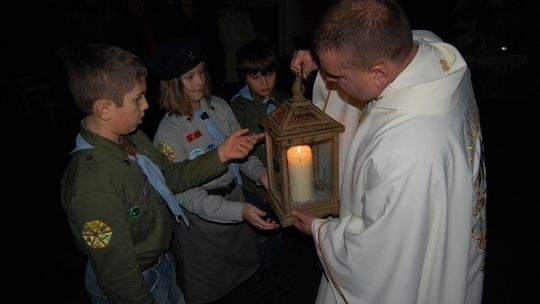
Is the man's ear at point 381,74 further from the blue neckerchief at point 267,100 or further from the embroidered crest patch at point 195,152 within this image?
the blue neckerchief at point 267,100

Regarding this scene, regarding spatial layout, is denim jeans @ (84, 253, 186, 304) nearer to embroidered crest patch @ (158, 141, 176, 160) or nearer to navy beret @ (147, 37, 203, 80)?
embroidered crest patch @ (158, 141, 176, 160)

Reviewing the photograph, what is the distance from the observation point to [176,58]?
2164 millimetres

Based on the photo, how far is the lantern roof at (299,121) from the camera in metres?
1.42

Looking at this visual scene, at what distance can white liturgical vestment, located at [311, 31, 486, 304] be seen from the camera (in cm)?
135

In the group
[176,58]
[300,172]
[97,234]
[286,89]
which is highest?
[176,58]

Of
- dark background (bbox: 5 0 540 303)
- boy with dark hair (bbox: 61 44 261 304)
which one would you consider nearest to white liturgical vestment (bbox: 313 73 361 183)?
boy with dark hair (bbox: 61 44 261 304)

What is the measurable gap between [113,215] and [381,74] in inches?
48.4

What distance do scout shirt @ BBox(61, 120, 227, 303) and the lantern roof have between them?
2.36 ft

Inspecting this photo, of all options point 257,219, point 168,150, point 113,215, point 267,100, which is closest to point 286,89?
point 267,100

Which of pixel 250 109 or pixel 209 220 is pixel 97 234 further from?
pixel 250 109

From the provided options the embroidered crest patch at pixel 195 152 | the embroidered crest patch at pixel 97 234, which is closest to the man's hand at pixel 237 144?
the embroidered crest patch at pixel 195 152

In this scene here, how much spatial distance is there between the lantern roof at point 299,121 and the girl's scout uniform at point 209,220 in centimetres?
88

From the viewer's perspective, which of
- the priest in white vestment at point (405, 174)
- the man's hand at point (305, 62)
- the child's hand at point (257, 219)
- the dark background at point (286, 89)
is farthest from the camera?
the dark background at point (286, 89)

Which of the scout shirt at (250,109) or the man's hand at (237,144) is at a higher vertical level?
the man's hand at (237,144)
